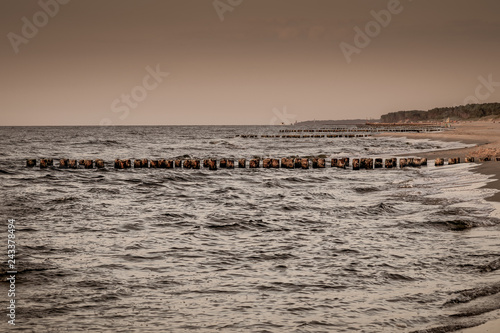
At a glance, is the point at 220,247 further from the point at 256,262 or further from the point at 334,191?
the point at 334,191

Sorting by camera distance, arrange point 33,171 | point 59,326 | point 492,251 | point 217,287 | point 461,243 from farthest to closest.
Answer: point 33,171, point 461,243, point 492,251, point 217,287, point 59,326

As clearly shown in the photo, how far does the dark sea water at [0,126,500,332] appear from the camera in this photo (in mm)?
7551

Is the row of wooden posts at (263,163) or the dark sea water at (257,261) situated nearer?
the dark sea water at (257,261)

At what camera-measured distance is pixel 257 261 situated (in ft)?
34.9

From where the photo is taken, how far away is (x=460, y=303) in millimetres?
7812

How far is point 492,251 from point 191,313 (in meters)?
6.41

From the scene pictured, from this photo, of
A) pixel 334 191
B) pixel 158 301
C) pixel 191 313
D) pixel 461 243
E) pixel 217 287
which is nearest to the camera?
pixel 191 313

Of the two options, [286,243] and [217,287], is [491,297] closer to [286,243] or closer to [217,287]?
[217,287]

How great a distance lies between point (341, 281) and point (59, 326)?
468 centimetres

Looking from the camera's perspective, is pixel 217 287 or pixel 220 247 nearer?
pixel 217 287

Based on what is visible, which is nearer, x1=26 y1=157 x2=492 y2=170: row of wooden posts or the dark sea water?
the dark sea water

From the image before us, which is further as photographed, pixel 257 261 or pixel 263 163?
pixel 263 163

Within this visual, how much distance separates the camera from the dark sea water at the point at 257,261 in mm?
7551

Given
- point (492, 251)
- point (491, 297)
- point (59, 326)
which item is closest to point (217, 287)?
point (59, 326)
